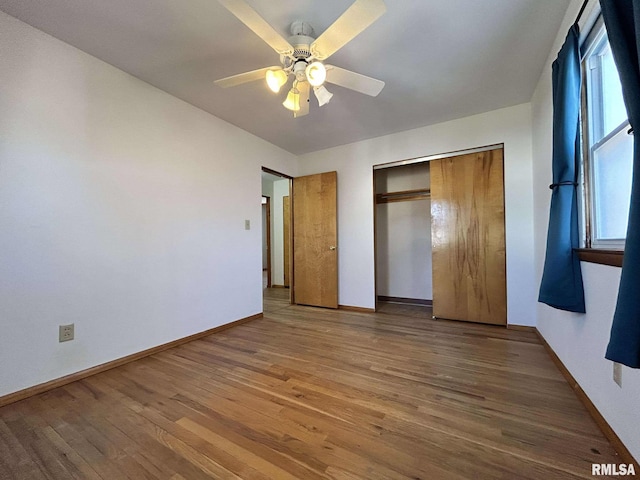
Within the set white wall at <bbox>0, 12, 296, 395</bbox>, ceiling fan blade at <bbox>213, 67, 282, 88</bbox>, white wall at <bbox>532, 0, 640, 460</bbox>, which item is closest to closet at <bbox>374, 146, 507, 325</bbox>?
white wall at <bbox>532, 0, 640, 460</bbox>

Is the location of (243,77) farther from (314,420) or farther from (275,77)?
(314,420)

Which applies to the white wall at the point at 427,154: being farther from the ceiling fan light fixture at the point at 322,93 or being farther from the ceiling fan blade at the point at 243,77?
the ceiling fan blade at the point at 243,77

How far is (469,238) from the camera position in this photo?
2.99 m

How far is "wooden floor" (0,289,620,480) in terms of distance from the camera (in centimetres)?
107

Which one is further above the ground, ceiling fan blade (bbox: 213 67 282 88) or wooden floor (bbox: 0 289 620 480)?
ceiling fan blade (bbox: 213 67 282 88)

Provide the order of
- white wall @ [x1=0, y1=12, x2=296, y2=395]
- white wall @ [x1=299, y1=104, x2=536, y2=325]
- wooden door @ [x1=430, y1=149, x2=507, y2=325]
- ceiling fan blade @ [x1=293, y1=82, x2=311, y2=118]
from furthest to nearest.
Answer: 1. wooden door @ [x1=430, y1=149, x2=507, y2=325]
2. white wall @ [x1=299, y1=104, x2=536, y2=325]
3. ceiling fan blade @ [x1=293, y1=82, x2=311, y2=118]
4. white wall @ [x1=0, y1=12, x2=296, y2=395]

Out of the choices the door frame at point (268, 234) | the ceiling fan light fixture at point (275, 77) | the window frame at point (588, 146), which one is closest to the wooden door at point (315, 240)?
the door frame at point (268, 234)

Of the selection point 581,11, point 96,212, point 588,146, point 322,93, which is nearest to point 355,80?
point 322,93

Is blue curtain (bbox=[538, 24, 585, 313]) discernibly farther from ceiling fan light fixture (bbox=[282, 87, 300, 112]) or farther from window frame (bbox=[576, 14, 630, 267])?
ceiling fan light fixture (bbox=[282, 87, 300, 112])

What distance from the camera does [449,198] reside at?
3.10 m

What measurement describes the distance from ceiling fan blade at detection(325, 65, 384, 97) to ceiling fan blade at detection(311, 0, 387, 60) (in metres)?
0.15

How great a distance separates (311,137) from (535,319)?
132 inches

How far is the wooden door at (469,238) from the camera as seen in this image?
2.85 metres

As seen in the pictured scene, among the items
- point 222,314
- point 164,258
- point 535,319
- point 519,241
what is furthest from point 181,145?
point 535,319
